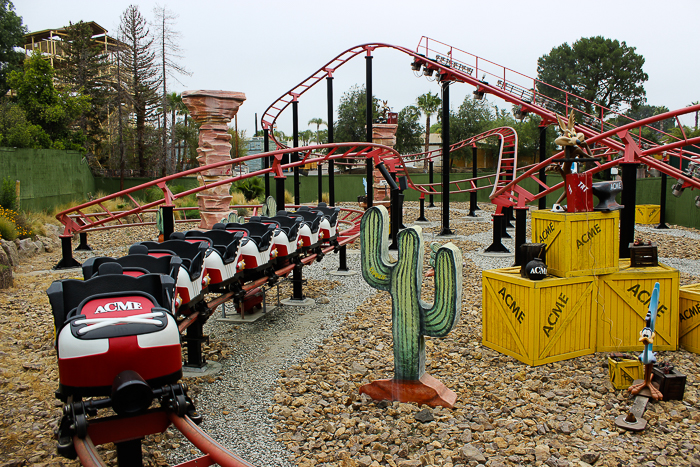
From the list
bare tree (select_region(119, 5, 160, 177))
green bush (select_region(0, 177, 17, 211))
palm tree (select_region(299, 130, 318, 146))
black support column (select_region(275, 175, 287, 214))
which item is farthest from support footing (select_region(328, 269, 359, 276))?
palm tree (select_region(299, 130, 318, 146))

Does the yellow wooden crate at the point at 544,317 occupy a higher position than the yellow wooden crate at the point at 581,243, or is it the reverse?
the yellow wooden crate at the point at 581,243

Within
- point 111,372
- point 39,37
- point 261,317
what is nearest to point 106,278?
point 111,372

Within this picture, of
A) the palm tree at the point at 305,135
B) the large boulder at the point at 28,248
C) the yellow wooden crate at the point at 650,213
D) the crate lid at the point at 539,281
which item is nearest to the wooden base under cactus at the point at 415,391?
the crate lid at the point at 539,281

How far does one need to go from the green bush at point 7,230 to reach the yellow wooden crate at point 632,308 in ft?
39.4

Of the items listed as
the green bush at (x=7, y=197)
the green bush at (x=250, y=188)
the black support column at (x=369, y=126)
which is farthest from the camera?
the green bush at (x=250, y=188)

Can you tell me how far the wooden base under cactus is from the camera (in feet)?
13.2

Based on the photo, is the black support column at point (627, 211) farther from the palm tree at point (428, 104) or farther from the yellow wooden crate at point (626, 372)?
the palm tree at point (428, 104)

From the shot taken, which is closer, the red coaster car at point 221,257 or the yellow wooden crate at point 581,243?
the yellow wooden crate at point 581,243

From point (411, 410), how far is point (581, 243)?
7.42ft

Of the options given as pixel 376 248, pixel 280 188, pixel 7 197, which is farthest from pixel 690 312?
pixel 7 197

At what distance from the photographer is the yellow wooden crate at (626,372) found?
4.12 meters

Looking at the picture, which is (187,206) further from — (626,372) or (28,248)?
(626,372)

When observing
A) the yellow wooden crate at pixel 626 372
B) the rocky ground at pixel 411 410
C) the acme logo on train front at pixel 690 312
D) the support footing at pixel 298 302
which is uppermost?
the acme logo on train front at pixel 690 312

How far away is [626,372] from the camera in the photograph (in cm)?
413
